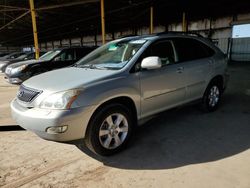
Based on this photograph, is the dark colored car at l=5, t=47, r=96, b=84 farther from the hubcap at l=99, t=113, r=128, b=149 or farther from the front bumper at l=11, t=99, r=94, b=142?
the hubcap at l=99, t=113, r=128, b=149

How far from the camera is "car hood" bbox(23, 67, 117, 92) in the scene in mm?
2846

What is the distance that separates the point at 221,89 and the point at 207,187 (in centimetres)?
317

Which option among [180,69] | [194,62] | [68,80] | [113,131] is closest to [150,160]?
[113,131]

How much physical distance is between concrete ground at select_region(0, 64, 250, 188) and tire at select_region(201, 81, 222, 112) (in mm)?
433

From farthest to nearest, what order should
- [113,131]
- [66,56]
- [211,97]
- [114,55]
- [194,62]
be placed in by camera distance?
1. [66,56]
2. [211,97]
3. [194,62]
4. [114,55]
5. [113,131]

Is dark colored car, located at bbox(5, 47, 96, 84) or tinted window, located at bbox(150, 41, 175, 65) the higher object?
tinted window, located at bbox(150, 41, 175, 65)

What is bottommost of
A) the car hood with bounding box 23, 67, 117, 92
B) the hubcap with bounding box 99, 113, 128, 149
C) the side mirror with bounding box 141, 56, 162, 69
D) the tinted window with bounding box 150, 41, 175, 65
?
the hubcap with bounding box 99, 113, 128, 149

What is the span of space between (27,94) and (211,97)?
11.9ft

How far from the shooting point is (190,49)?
14.1ft

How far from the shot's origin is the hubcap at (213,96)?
479 cm

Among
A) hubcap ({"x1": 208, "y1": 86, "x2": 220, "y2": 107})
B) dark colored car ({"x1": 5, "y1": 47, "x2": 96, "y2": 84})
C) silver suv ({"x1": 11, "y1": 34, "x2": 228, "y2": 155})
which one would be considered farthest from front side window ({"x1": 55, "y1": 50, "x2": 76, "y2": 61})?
hubcap ({"x1": 208, "y1": 86, "x2": 220, "y2": 107})

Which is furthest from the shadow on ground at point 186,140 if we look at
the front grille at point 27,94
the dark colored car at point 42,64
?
the dark colored car at point 42,64

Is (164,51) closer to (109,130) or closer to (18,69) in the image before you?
(109,130)

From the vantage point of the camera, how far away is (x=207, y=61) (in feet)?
14.8
